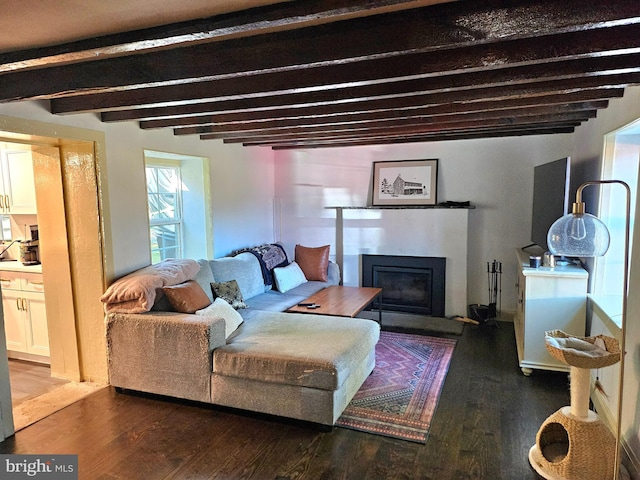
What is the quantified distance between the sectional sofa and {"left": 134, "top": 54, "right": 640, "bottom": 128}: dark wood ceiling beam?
1.37 meters

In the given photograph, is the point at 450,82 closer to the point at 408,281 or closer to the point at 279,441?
the point at 279,441

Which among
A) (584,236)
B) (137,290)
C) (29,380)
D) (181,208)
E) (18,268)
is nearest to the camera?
(584,236)

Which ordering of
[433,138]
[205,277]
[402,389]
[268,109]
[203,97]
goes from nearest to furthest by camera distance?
[203,97] < [268,109] < [402,389] < [205,277] < [433,138]

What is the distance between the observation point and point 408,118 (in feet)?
11.2

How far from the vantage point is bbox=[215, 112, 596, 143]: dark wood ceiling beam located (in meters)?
3.60

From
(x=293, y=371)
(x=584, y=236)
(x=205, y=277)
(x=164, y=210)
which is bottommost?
(x=293, y=371)

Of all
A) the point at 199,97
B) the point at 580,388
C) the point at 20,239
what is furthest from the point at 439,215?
the point at 20,239

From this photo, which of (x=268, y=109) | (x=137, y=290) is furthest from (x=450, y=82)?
(x=137, y=290)

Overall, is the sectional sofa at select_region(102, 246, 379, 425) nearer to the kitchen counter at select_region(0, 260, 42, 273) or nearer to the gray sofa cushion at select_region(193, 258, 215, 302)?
the gray sofa cushion at select_region(193, 258, 215, 302)

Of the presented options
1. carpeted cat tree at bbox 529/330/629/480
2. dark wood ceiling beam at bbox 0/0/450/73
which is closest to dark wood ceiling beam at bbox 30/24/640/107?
dark wood ceiling beam at bbox 0/0/450/73

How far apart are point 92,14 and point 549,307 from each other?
3.56 metres

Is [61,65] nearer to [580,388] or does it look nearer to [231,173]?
[231,173]

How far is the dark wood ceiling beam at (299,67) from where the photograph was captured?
178cm

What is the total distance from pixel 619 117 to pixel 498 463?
2.40m
